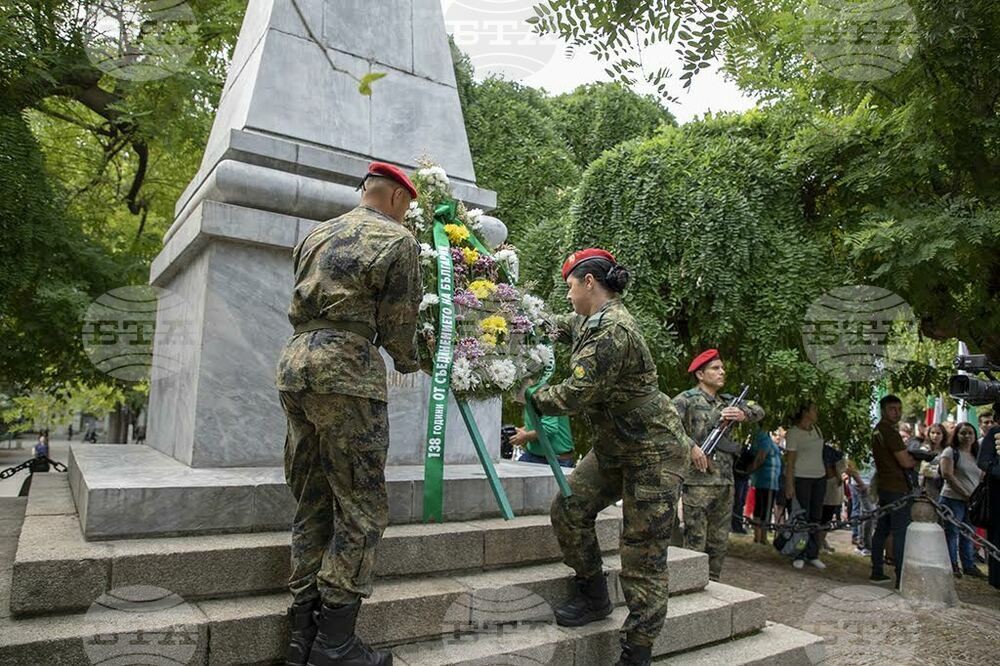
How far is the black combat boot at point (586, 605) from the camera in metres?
3.89

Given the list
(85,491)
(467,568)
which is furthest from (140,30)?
(467,568)

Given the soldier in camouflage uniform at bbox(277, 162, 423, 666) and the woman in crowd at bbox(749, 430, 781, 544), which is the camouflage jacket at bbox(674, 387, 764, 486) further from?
Result: the soldier in camouflage uniform at bbox(277, 162, 423, 666)

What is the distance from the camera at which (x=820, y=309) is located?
8609 mm

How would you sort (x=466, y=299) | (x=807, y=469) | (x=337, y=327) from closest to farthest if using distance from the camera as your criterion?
1. (x=337, y=327)
2. (x=466, y=299)
3. (x=807, y=469)

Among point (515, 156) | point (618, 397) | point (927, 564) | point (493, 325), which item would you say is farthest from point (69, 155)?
point (927, 564)

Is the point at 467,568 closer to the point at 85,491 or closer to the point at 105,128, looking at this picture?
the point at 85,491

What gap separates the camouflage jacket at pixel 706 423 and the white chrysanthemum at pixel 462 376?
122 inches

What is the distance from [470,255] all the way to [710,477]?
3.56 meters

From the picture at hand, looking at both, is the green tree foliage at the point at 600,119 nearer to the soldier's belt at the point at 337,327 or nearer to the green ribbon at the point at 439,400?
the green ribbon at the point at 439,400

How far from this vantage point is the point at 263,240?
4645mm

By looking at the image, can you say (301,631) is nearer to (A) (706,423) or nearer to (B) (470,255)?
(B) (470,255)

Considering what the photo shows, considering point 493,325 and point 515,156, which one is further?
point 515,156

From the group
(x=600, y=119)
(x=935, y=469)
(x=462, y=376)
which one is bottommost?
(x=935, y=469)

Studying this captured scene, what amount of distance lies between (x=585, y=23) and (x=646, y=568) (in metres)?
2.76
